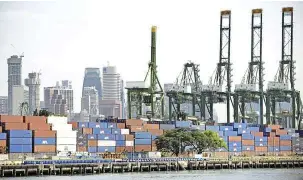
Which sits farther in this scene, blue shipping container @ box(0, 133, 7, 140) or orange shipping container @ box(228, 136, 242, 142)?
orange shipping container @ box(228, 136, 242, 142)

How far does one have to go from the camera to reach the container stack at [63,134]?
9331 cm

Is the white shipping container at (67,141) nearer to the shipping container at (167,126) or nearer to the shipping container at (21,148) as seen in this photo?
the shipping container at (21,148)

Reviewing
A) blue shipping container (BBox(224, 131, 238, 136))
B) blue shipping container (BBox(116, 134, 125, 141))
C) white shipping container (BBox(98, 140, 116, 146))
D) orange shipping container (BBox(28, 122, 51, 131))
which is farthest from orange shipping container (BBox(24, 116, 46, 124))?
blue shipping container (BBox(224, 131, 238, 136))

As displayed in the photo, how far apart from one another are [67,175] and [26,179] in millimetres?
8559

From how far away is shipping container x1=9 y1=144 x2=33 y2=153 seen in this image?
283 ft

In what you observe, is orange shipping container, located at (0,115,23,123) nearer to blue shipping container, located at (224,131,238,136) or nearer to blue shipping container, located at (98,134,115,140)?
blue shipping container, located at (98,134,115,140)

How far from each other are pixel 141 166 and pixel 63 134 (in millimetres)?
13055

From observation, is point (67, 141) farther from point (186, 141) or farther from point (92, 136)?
point (186, 141)

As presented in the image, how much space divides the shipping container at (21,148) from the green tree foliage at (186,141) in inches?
868

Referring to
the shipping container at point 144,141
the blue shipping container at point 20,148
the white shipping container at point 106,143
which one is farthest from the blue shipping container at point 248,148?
the blue shipping container at point 20,148

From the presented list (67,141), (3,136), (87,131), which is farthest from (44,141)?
(87,131)

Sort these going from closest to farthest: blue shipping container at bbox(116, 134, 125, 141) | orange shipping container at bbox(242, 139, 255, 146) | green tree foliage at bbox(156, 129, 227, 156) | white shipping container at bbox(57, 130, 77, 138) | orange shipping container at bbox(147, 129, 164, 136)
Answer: white shipping container at bbox(57, 130, 77, 138) → blue shipping container at bbox(116, 134, 125, 141) → green tree foliage at bbox(156, 129, 227, 156) → orange shipping container at bbox(147, 129, 164, 136) → orange shipping container at bbox(242, 139, 255, 146)

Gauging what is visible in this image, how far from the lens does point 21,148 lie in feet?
284

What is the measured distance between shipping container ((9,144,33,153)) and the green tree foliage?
22.0m
